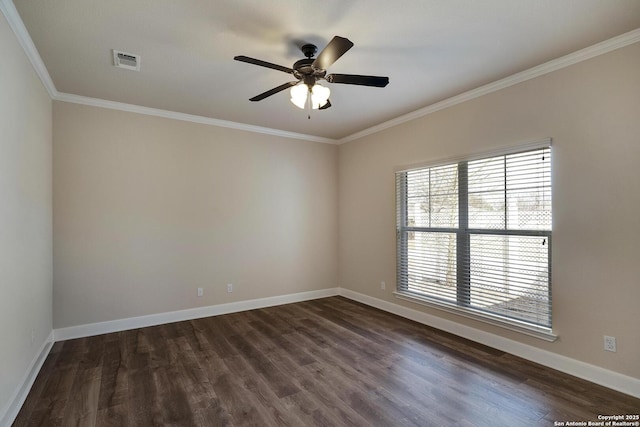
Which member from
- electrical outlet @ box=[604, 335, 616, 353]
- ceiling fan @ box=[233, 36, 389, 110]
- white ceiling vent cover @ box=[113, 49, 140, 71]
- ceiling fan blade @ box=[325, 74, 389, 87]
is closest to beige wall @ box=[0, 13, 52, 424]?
white ceiling vent cover @ box=[113, 49, 140, 71]

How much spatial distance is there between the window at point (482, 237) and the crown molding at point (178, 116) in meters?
1.88

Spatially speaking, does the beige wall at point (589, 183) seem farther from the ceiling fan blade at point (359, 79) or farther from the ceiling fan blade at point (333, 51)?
the ceiling fan blade at point (333, 51)

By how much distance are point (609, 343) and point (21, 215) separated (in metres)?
4.77

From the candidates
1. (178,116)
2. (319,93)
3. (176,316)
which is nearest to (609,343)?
(319,93)

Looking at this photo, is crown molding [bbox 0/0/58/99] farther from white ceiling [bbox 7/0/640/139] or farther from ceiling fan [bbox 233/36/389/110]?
ceiling fan [bbox 233/36/389/110]

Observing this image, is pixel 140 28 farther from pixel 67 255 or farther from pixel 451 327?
pixel 451 327

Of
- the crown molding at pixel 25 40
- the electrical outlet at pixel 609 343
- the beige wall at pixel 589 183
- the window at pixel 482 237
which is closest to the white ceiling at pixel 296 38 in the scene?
the crown molding at pixel 25 40

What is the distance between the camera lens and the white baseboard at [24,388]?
6.68 feet

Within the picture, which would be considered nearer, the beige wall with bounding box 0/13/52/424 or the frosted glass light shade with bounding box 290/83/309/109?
the beige wall with bounding box 0/13/52/424

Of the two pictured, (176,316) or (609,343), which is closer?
(609,343)

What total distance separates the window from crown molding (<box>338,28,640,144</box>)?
2.27ft

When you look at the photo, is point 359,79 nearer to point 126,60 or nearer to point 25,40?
point 126,60

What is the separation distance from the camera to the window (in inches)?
115

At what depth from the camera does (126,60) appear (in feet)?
8.95
